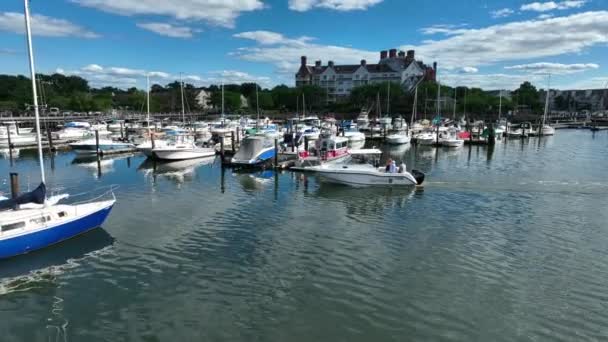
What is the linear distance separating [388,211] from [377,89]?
104 metres

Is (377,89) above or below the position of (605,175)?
above

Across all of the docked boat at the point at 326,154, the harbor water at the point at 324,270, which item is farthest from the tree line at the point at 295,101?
the harbor water at the point at 324,270

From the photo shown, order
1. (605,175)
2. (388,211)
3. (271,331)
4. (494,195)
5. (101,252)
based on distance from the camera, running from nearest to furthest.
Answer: (271,331) → (101,252) → (388,211) → (494,195) → (605,175)

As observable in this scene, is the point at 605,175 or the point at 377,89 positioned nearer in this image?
the point at 605,175

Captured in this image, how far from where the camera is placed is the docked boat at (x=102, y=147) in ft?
155

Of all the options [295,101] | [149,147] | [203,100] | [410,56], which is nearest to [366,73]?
[410,56]

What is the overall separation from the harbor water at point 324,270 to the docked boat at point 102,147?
18.1m

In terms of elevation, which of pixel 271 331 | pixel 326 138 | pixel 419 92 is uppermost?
pixel 419 92

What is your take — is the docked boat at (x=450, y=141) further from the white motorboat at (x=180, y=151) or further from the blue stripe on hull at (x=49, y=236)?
the blue stripe on hull at (x=49, y=236)

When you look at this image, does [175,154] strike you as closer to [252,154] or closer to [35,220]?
[252,154]

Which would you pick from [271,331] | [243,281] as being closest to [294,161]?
[243,281]

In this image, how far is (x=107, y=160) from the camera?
1800 inches

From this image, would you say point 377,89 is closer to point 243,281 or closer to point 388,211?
point 388,211

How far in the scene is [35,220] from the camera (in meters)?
17.4
